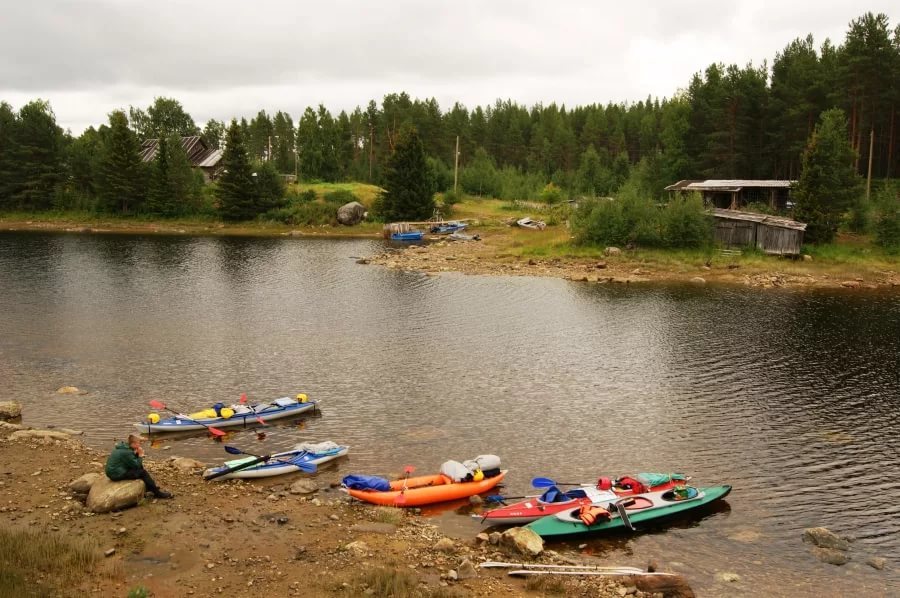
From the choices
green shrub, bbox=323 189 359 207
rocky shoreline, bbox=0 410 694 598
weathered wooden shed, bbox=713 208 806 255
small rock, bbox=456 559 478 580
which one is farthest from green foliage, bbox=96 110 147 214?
small rock, bbox=456 559 478 580

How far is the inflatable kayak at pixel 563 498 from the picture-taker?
65.9 feet

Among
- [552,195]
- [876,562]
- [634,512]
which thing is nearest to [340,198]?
[552,195]

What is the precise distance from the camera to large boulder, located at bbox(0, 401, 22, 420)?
1067 inches

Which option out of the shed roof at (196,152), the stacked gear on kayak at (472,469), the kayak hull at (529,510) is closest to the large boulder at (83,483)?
the stacked gear on kayak at (472,469)

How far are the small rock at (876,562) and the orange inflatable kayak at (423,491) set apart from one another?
10963 millimetres

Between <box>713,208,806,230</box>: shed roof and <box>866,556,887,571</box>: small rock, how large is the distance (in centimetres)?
5206

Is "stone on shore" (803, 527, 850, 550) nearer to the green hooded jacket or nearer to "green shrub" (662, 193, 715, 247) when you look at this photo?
the green hooded jacket

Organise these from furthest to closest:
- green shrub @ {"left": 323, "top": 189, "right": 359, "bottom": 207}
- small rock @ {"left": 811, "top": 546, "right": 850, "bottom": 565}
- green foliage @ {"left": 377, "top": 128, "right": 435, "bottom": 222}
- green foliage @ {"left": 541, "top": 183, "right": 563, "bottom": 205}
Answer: green foliage @ {"left": 541, "top": 183, "right": 563, "bottom": 205}
green shrub @ {"left": 323, "top": 189, "right": 359, "bottom": 207}
green foliage @ {"left": 377, "top": 128, "right": 435, "bottom": 222}
small rock @ {"left": 811, "top": 546, "right": 850, "bottom": 565}

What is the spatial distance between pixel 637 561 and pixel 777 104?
7978cm

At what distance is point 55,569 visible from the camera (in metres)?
15.2

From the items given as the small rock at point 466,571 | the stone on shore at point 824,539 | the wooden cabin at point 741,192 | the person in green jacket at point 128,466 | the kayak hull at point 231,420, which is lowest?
the stone on shore at point 824,539

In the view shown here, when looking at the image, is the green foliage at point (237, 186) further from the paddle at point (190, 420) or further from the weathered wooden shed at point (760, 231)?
the paddle at point (190, 420)

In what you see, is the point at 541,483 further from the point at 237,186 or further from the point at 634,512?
the point at 237,186

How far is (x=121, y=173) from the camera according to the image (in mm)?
101625
